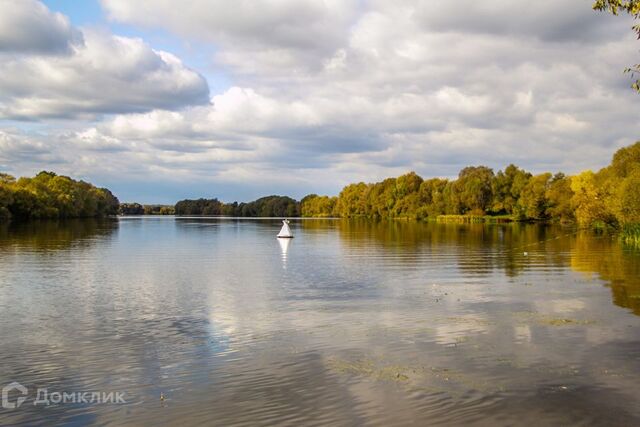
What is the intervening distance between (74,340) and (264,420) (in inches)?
385

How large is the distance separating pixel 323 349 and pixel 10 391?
28.3 feet

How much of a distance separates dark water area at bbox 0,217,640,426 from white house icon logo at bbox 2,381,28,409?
0.15 m

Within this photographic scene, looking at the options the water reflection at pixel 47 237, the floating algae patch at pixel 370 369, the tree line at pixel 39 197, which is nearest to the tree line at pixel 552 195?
the floating algae patch at pixel 370 369

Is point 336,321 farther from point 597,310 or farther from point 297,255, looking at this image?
point 297,255

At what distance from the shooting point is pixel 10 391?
13.3m

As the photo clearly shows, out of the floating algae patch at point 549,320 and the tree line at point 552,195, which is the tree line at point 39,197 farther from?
the floating algae patch at point 549,320

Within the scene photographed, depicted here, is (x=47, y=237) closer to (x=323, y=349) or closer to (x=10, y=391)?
(x=10, y=391)

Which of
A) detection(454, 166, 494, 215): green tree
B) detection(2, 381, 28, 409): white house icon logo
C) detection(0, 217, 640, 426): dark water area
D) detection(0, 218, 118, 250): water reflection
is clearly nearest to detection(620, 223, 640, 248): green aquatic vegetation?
detection(0, 217, 640, 426): dark water area

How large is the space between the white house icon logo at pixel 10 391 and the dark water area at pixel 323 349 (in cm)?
15

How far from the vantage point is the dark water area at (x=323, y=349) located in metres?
12.2

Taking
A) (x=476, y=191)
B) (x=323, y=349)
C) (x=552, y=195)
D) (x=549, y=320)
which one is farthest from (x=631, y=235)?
(x=476, y=191)

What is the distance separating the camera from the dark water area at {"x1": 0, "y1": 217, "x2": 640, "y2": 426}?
12.2 m

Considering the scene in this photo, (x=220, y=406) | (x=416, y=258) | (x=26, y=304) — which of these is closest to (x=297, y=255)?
(x=416, y=258)

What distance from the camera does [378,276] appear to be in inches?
1433
